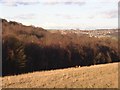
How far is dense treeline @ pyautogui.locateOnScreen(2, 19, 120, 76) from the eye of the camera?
157ft

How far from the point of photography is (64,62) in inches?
2351

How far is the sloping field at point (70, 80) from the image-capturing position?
1260 cm

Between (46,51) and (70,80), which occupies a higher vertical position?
(70,80)

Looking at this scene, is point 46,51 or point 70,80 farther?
point 46,51

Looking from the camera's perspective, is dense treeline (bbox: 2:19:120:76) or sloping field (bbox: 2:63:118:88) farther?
dense treeline (bbox: 2:19:120:76)

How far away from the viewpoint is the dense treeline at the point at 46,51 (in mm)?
47812

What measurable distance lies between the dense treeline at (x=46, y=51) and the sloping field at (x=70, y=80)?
2757 cm

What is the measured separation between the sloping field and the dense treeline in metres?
27.6

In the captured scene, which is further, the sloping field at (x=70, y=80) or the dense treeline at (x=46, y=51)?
the dense treeline at (x=46, y=51)

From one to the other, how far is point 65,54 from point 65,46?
4757mm

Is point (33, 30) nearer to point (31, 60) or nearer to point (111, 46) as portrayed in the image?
point (111, 46)

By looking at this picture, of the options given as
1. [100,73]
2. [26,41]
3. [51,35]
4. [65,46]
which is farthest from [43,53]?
[100,73]

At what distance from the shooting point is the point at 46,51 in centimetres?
6141

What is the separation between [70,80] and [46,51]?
158 ft
